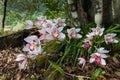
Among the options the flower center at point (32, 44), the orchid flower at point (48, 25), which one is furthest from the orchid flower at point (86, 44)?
the flower center at point (32, 44)

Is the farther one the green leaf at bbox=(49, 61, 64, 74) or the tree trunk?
the tree trunk

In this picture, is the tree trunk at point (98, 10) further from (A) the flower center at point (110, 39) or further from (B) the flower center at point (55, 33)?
(B) the flower center at point (55, 33)

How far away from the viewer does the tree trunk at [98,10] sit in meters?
4.46

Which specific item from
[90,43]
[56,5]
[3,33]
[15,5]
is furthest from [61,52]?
[15,5]

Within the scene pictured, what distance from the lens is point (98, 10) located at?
454 cm

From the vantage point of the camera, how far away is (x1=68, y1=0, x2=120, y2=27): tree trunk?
446 cm

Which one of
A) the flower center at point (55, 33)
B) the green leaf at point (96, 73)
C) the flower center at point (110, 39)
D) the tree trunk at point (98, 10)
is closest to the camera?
the green leaf at point (96, 73)

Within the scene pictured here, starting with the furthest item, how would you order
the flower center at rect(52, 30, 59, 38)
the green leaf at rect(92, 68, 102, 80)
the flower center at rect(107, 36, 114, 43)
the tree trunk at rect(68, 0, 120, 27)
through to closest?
the tree trunk at rect(68, 0, 120, 27)
the flower center at rect(107, 36, 114, 43)
the flower center at rect(52, 30, 59, 38)
the green leaf at rect(92, 68, 102, 80)

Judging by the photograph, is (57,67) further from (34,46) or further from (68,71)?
(34,46)

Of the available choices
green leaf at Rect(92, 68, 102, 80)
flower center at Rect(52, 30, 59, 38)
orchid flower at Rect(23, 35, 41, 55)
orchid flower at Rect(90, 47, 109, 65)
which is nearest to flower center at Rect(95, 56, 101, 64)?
orchid flower at Rect(90, 47, 109, 65)

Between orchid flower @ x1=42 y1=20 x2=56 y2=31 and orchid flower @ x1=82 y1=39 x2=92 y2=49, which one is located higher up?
orchid flower @ x1=42 y1=20 x2=56 y2=31

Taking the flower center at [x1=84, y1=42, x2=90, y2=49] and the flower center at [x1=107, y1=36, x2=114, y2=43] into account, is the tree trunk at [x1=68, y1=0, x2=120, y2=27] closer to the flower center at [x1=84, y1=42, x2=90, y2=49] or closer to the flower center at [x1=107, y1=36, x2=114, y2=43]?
the flower center at [x1=107, y1=36, x2=114, y2=43]

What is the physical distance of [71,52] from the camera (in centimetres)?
404

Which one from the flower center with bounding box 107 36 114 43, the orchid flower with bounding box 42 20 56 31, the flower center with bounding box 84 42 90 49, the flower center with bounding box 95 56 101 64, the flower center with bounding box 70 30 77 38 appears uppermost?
the orchid flower with bounding box 42 20 56 31
